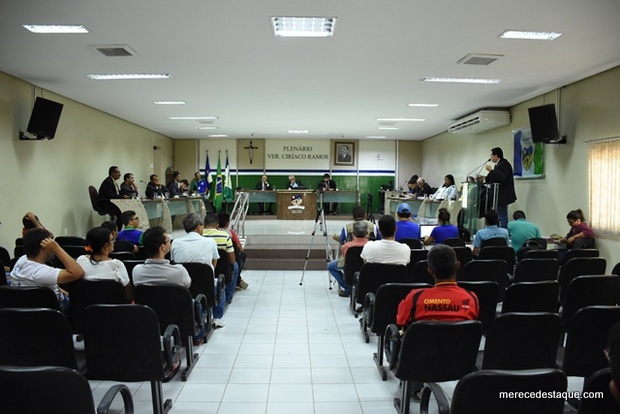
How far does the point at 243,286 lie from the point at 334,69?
10.9 ft

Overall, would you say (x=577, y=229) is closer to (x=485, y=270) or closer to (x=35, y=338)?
(x=485, y=270)

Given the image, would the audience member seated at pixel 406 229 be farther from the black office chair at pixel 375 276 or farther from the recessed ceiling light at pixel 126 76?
the recessed ceiling light at pixel 126 76

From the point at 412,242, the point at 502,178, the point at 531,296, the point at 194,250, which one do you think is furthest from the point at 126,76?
the point at 502,178

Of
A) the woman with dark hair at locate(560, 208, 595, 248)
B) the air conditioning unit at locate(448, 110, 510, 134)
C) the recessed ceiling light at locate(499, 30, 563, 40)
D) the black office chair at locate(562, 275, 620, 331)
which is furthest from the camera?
the air conditioning unit at locate(448, 110, 510, 134)

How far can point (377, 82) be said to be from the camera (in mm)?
6906

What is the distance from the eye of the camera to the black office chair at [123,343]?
7.40 ft

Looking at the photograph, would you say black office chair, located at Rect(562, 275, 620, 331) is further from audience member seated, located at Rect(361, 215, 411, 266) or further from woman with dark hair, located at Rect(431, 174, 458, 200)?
woman with dark hair, located at Rect(431, 174, 458, 200)

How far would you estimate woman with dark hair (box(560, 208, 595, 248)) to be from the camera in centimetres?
605

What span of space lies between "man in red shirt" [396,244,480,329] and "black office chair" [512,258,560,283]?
2014mm

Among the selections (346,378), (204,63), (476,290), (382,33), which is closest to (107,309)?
(346,378)

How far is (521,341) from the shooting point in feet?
7.39

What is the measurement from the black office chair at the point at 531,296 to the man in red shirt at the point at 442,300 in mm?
799

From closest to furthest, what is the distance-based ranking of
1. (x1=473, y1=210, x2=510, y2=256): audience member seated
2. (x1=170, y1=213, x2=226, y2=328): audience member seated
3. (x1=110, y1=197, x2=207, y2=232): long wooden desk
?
(x1=170, y1=213, x2=226, y2=328): audience member seated
(x1=473, y1=210, x2=510, y2=256): audience member seated
(x1=110, y1=197, x2=207, y2=232): long wooden desk

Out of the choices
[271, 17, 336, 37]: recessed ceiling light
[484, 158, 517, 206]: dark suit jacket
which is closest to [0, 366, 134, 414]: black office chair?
[271, 17, 336, 37]: recessed ceiling light
